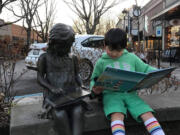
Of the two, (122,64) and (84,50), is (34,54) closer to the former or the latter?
(84,50)

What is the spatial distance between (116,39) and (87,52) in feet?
12.1

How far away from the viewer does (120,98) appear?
2.02 meters

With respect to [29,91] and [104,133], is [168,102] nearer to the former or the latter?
[104,133]

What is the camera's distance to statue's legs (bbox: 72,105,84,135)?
1.69 metres

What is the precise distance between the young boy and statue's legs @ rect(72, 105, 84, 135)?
0.99 feet

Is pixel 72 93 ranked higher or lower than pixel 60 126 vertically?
higher

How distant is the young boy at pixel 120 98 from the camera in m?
1.82

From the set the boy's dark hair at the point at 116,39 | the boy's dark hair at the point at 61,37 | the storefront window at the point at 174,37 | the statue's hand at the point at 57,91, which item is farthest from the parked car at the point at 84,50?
the storefront window at the point at 174,37

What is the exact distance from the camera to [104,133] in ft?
7.28

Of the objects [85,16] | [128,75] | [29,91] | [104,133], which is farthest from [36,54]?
[85,16]

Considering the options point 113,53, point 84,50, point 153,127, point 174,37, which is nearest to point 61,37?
point 113,53

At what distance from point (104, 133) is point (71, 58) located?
38.9 inches

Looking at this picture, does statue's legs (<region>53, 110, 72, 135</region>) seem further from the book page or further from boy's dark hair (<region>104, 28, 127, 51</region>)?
boy's dark hair (<region>104, 28, 127, 51</region>)

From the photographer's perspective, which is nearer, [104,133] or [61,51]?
[61,51]
